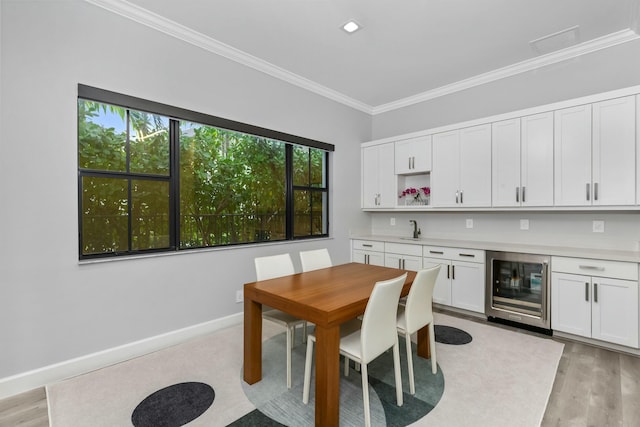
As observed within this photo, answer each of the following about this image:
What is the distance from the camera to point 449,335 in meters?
2.95

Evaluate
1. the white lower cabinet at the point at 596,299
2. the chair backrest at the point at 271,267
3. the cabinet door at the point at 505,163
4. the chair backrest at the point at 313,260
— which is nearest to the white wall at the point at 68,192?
the chair backrest at the point at 271,267

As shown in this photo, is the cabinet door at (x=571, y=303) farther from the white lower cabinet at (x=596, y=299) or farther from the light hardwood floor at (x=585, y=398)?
the light hardwood floor at (x=585, y=398)

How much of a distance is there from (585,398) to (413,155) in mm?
3027

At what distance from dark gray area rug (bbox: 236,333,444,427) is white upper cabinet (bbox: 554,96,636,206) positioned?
2.25 m

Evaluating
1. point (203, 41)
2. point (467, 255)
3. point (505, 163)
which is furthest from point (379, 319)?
point (203, 41)

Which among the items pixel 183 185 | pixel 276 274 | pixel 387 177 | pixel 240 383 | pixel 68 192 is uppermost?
pixel 387 177

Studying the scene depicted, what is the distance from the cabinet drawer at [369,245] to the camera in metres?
4.28

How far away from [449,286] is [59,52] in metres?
4.24

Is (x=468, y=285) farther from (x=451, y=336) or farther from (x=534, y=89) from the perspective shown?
(x=534, y=89)

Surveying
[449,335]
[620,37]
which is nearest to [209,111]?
[449,335]

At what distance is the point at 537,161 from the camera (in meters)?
3.20

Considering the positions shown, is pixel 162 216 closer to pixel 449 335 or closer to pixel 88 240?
pixel 88 240

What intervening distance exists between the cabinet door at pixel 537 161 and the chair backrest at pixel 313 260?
2.24 meters

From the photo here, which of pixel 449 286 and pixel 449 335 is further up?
pixel 449 286
